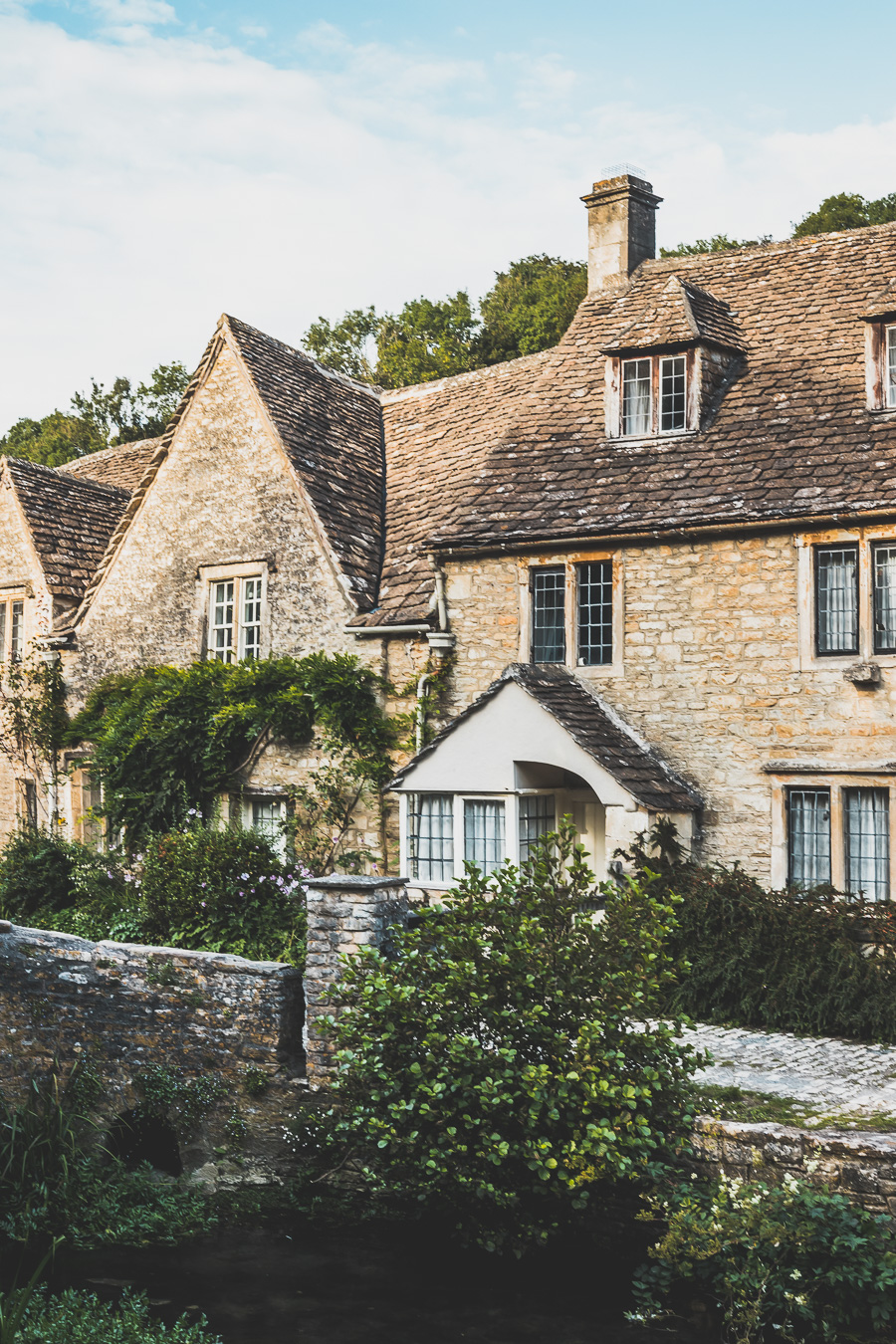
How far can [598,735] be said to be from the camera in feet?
51.1

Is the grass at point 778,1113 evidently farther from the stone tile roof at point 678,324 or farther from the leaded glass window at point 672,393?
A: the stone tile roof at point 678,324

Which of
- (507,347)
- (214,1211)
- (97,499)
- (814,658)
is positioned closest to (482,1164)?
(214,1211)

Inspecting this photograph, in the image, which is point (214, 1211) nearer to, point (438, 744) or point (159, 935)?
point (159, 935)

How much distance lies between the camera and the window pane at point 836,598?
1498cm

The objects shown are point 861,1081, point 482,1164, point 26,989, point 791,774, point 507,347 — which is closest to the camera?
point 482,1164

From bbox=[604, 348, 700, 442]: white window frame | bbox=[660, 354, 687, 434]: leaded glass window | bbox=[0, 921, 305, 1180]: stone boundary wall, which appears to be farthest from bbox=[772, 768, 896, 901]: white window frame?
bbox=[0, 921, 305, 1180]: stone boundary wall

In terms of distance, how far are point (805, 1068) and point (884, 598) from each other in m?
5.68

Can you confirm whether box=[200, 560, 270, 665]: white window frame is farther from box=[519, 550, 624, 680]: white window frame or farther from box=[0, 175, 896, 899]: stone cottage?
box=[519, 550, 624, 680]: white window frame

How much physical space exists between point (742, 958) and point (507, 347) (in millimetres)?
29257

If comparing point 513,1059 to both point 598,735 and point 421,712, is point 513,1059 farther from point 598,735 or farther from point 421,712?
point 421,712

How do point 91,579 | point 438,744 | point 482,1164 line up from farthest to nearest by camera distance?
point 91,579 → point 438,744 → point 482,1164

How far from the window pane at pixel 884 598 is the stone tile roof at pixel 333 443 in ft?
23.4

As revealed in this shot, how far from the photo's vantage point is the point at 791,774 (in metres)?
15.1

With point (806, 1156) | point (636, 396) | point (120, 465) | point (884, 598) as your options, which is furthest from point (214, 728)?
point (806, 1156)
